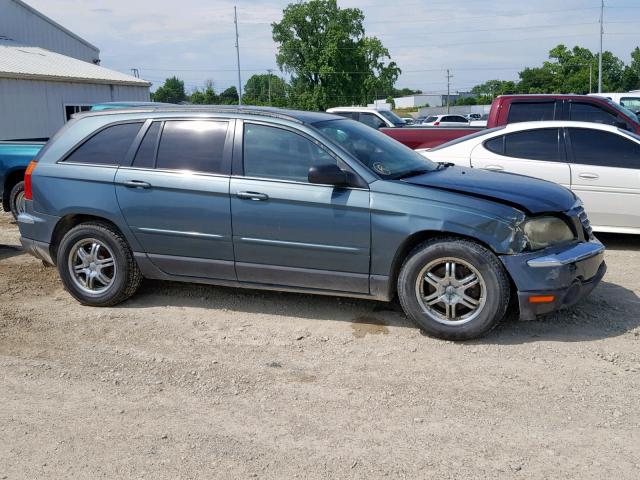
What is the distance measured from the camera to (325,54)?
71.8 meters

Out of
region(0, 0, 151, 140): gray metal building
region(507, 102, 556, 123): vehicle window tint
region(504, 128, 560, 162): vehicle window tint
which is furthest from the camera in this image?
region(0, 0, 151, 140): gray metal building

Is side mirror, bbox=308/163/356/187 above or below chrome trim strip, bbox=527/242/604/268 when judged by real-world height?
above

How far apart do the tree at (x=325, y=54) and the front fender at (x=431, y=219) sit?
67908 mm

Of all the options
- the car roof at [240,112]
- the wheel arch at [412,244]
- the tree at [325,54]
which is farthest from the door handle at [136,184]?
the tree at [325,54]

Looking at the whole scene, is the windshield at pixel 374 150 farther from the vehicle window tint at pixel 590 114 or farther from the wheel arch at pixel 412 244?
the vehicle window tint at pixel 590 114

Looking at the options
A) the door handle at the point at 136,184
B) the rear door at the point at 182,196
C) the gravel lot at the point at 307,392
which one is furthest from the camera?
the door handle at the point at 136,184

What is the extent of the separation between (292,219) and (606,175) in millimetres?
4312

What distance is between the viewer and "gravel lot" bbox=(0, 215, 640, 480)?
11.1 ft

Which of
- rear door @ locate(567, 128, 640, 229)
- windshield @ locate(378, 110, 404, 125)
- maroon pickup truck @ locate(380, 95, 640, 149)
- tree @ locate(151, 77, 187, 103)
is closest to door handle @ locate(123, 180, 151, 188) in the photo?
rear door @ locate(567, 128, 640, 229)

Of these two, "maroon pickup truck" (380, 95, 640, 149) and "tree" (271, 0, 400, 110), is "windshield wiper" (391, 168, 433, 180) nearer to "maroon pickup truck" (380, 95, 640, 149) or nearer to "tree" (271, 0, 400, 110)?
"maroon pickup truck" (380, 95, 640, 149)

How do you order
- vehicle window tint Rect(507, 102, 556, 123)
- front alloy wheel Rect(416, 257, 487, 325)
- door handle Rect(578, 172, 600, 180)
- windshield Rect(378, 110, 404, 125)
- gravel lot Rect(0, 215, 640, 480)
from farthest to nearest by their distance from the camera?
windshield Rect(378, 110, 404, 125)
vehicle window tint Rect(507, 102, 556, 123)
door handle Rect(578, 172, 600, 180)
front alloy wheel Rect(416, 257, 487, 325)
gravel lot Rect(0, 215, 640, 480)

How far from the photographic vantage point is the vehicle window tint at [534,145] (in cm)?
796

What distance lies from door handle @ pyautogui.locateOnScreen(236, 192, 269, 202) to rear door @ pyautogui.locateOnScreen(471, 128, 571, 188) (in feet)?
12.3

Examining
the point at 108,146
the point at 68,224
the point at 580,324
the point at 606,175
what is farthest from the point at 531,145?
the point at 68,224
